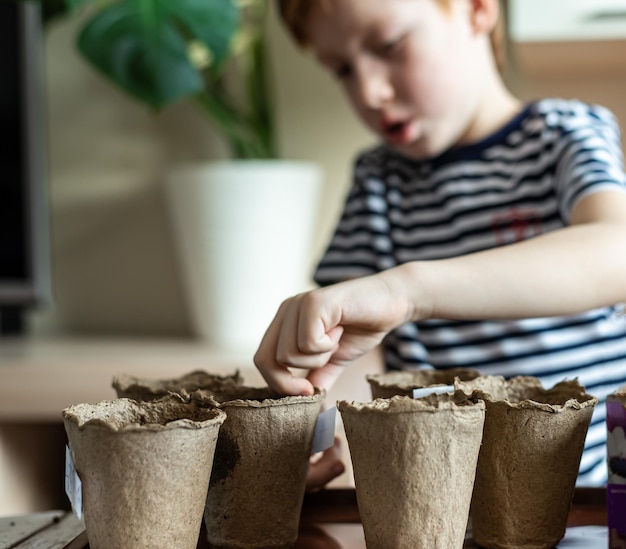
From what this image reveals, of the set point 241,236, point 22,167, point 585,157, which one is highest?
point 585,157

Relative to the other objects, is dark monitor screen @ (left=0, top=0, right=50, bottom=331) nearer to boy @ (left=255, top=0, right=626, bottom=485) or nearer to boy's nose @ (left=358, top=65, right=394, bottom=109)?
boy @ (left=255, top=0, right=626, bottom=485)

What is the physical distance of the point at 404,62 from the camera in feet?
3.59

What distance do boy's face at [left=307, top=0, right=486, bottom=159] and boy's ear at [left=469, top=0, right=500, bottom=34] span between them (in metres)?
0.01

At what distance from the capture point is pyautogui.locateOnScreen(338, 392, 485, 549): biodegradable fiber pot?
0.50 m

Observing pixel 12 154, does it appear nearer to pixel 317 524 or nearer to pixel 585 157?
pixel 585 157

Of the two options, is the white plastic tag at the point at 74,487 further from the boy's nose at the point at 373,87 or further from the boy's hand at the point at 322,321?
the boy's nose at the point at 373,87

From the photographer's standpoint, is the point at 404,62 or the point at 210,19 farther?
the point at 210,19

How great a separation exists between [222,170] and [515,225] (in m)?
0.71

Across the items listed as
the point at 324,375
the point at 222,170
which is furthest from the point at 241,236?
the point at 324,375

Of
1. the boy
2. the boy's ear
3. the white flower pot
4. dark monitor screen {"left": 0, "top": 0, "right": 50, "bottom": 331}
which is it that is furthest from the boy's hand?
dark monitor screen {"left": 0, "top": 0, "right": 50, "bottom": 331}

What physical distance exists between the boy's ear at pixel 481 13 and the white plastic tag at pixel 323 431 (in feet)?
2.40

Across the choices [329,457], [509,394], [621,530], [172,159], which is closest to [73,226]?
[172,159]

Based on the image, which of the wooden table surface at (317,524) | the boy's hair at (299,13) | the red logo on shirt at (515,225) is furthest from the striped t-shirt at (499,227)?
the wooden table surface at (317,524)

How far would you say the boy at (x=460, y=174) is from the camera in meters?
1.05
